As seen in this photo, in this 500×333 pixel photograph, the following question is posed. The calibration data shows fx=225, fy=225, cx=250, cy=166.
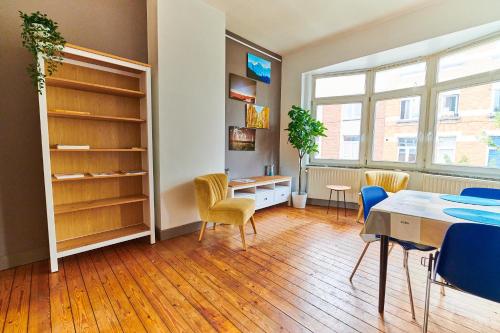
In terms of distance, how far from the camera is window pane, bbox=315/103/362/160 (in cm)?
455

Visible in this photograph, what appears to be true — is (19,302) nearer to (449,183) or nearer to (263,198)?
(263,198)

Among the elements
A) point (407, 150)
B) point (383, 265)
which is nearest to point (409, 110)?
point (407, 150)

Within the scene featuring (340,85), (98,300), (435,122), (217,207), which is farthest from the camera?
(340,85)

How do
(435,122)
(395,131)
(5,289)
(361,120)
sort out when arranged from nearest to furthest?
(5,289)
(435,122)
(395,131)
(361,120)

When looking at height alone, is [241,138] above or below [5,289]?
above

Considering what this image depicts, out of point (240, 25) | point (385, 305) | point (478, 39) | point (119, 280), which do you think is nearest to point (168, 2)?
point (240, 25)

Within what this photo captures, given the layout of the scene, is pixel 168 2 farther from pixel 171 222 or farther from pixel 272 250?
pixel 272 250

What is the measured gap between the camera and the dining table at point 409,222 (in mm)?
1424

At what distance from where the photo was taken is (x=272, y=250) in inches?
106

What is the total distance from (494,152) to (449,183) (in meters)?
0.63

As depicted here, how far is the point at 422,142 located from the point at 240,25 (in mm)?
3616

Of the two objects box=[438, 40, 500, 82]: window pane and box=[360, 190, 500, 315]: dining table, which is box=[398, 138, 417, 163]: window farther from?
box=[360, 190, 500, 315]: dining table

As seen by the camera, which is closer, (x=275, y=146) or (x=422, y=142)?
(x=422, y=142)

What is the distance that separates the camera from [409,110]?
3.95 m
